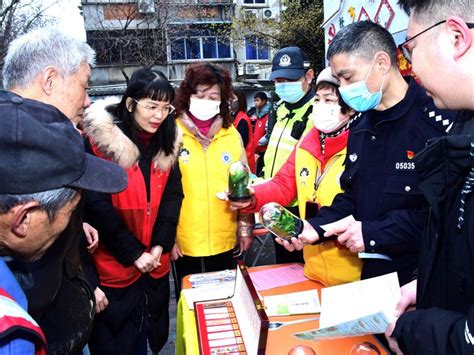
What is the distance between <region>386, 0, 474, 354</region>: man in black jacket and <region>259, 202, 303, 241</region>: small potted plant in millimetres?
707

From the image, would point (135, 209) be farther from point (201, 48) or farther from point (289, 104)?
point (201, 48)

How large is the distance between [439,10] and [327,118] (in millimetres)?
1231

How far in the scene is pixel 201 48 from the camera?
24.9m

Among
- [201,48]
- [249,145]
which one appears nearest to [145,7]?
[201,48]

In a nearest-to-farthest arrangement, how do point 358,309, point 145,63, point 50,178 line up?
point 50,178, point 358,309, point 145,63

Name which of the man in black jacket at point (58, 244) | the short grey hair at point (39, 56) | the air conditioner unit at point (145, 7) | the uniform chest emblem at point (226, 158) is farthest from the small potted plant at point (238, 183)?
the air conditioner unit at point (145, 7)

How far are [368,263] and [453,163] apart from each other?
0.95 m

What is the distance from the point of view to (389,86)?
188 centimetres

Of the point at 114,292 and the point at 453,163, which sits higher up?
the point at 453,163

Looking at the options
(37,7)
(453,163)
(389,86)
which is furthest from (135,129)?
(37,7)

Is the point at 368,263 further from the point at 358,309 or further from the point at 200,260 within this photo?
the point at 200,260

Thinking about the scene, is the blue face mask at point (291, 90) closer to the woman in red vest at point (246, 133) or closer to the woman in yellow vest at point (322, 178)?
the woman in yellow vest at point (322, 178)

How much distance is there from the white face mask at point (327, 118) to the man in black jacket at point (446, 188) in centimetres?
107

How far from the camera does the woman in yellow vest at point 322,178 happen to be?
2020 millimetres
